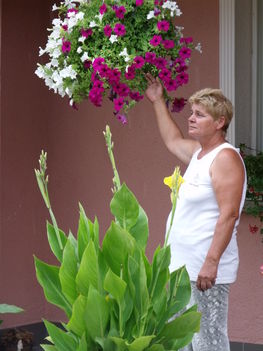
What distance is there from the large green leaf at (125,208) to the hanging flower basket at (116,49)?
1.23m

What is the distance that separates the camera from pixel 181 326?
3248 millimetres

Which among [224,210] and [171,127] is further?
[171,127]

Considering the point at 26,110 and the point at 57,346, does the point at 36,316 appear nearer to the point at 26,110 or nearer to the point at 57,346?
the point at 26,110

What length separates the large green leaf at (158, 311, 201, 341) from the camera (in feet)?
10.6

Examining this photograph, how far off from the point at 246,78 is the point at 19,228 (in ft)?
6.39

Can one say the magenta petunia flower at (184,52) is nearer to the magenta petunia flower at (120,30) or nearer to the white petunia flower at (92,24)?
the magenta petunia flower at (120,30)

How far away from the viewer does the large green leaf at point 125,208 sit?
3.24 m

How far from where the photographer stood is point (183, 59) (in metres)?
4.54

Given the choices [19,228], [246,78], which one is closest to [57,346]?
[246,78]

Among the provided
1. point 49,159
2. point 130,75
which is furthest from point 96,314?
point 49,159

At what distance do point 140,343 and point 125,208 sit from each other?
1.48 feet

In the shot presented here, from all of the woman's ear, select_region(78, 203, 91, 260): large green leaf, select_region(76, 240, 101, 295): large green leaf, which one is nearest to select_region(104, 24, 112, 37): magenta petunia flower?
the woman's ear

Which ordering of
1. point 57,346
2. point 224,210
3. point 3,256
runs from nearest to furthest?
1. point 57,346
2. point 224,210
3. point 3,256

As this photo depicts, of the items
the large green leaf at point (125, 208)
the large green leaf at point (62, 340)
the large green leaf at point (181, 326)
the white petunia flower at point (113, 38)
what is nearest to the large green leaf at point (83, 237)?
the large green leaf at point (125, 208)
